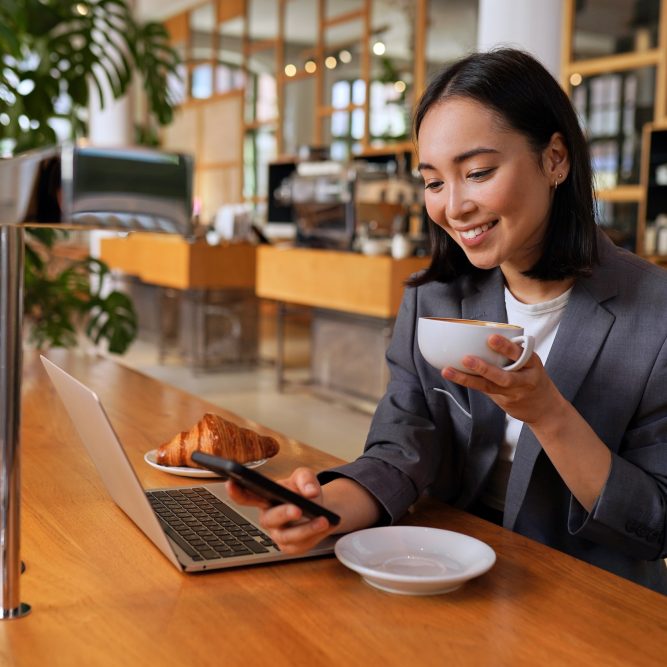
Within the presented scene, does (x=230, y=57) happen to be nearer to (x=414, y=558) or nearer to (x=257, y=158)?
(x=257, y=158)

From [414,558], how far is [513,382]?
203 mm

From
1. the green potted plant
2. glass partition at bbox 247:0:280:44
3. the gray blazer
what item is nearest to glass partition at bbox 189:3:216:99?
glass partition at bbox 247:0:280:44

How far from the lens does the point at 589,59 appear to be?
6898mm

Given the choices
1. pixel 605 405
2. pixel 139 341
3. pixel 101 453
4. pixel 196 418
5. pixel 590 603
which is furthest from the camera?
pixel 139 341

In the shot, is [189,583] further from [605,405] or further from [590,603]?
[605,405]

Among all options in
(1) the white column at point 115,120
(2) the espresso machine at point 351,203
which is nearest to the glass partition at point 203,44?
(1) the white column at point 115,120

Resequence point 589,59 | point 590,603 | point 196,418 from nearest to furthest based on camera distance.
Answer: point 590,603
point 196,418
point 589,59

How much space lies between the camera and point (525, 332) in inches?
53.2

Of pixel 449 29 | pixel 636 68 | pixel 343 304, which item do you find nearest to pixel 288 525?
pixel 343 304

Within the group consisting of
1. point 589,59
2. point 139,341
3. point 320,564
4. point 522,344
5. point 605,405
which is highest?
point 589,59

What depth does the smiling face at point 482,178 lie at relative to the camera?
1.21 metres

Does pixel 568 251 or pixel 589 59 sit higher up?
pixel 589 59

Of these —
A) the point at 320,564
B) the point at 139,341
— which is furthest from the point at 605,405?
the point at 139,341

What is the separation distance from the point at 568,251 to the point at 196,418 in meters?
0.71
